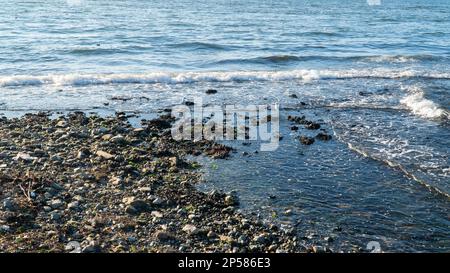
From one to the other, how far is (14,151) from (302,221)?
9.09 meters

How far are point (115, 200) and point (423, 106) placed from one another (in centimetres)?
1445

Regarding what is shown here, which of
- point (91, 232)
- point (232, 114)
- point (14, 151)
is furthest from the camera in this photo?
point (232, 114)

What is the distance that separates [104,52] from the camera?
35188mm

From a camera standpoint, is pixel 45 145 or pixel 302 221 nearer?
pixel 302 221

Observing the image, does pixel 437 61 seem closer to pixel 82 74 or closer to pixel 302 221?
pixel 82 74

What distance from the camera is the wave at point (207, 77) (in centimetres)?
2494

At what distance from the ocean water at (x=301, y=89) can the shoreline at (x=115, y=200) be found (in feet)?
3.66

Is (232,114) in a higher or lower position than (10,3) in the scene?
lower

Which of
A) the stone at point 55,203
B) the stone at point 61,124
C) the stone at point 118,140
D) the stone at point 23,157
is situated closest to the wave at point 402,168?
the stone at point 118,140

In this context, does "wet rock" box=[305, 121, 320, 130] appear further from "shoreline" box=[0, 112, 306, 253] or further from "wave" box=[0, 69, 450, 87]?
"wave" box=[0, 69, 450, 87]

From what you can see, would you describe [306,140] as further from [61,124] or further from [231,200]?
[61,124]

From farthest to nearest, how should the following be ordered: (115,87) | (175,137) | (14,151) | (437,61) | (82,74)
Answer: (437,61), (82,74), (115,87), (175,137), (14,151)
